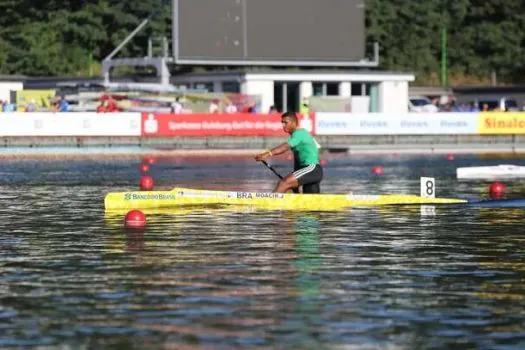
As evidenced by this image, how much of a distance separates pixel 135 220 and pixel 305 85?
171ft

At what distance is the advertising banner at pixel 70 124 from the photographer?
177 ft

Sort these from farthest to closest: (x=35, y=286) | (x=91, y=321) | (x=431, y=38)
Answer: (x=431, y=38), (x=35, y=286), (x=91, y=321)

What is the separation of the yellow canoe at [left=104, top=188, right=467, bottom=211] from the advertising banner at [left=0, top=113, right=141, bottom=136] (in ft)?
91.6

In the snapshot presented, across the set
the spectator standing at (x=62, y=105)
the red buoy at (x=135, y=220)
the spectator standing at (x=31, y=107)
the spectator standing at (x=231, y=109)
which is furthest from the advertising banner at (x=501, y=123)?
the red buoy at (x=135, y=220)

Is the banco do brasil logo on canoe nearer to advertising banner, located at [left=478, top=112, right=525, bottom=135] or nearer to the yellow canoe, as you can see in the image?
the yellow canoe

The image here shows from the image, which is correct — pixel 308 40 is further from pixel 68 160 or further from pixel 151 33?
pixel 68 160

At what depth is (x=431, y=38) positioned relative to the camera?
103625 millimetres

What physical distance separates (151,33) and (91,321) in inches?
3036

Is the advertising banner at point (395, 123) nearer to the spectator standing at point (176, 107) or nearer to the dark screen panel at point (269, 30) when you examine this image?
the spectator standing at point (176, 107)

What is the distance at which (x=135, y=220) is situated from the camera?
2303 cm

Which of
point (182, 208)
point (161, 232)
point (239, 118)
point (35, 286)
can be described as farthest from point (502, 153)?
point (35, 286)

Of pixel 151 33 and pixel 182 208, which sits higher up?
pixel 151 33

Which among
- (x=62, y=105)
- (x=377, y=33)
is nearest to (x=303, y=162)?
(x=62, y=105)

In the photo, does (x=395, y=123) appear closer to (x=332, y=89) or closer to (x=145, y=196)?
(x=332, y=89)
